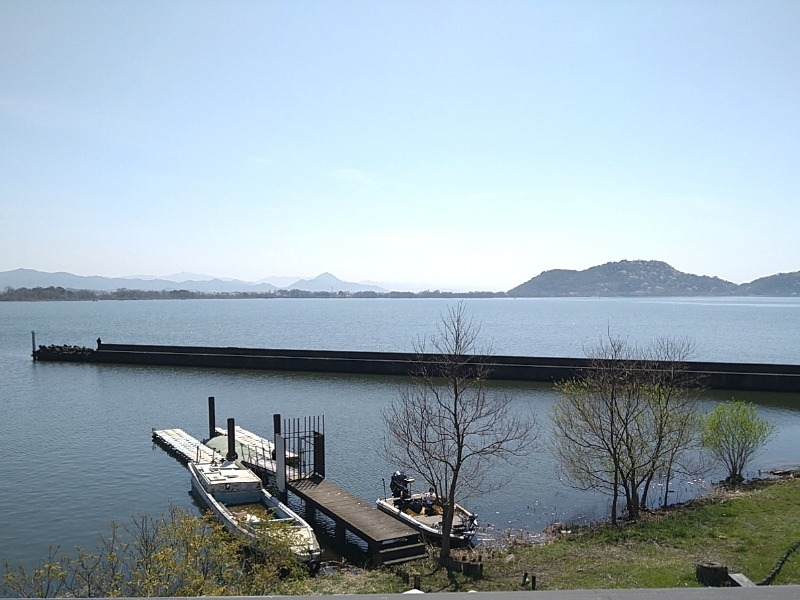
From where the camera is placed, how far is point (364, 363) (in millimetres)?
57750

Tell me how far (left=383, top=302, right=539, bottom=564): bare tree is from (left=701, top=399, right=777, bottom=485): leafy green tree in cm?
656

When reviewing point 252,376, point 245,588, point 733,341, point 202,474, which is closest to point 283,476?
point 202,474

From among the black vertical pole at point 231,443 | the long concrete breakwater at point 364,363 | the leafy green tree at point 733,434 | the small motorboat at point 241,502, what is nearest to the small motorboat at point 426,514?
the small motorboat at point 241,502

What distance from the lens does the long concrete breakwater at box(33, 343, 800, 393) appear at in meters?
47.3

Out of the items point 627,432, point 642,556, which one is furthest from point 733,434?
point 642,556

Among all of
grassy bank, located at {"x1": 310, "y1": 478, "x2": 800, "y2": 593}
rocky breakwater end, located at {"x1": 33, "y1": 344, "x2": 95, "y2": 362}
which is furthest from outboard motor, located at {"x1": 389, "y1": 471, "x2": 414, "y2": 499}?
rocky breakwater end, located at {"x1": 33, "y1": 344, "x2": 95, "y2": 362}

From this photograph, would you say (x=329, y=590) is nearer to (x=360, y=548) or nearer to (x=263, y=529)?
(x=263, y=529)

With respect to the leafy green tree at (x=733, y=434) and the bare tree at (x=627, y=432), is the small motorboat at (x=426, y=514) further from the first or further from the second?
the leafy green tree at (x=733, y=434)

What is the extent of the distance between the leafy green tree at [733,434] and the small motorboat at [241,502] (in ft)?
48.7

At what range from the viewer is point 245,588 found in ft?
→ 34.8

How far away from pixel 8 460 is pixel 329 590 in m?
20.1

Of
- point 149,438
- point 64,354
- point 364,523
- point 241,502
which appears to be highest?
point 64,354

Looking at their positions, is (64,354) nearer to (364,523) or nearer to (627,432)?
(364,523)

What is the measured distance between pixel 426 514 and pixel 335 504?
274 centimetres
